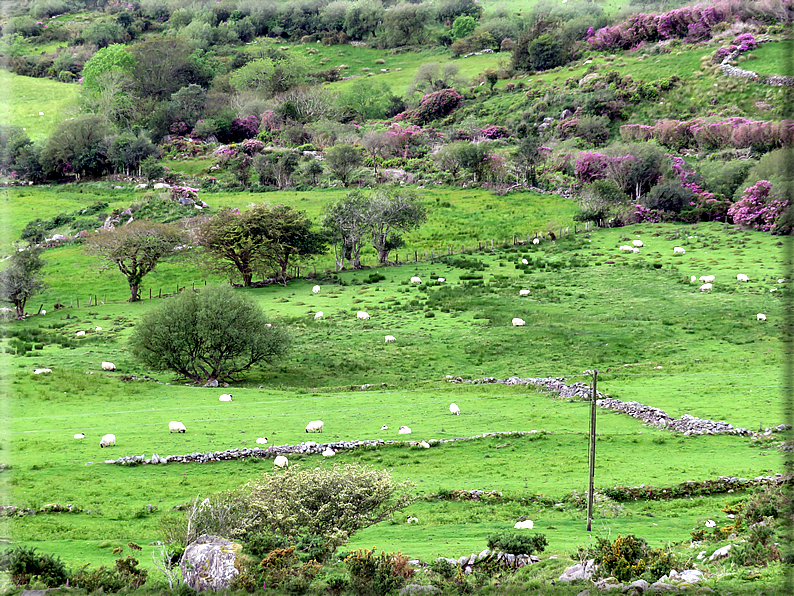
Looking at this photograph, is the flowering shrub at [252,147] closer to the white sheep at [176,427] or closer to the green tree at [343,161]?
the green tree at [343,161]

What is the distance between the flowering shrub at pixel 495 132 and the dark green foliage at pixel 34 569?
107 meters

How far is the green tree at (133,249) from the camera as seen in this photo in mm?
60219

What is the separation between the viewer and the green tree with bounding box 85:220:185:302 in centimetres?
6022

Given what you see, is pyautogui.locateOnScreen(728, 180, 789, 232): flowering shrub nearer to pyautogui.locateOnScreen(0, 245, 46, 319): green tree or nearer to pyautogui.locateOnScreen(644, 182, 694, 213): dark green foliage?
pyautogui.locateOnScreen(644, 182, 694, 213): dark green foliage

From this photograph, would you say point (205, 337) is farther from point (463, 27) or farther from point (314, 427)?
point (463, 27)

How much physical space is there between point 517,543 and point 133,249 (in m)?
50.9

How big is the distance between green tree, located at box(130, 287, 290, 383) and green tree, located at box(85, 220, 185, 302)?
20.4 metres

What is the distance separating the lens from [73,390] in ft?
122

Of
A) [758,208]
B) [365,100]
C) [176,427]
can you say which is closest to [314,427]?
[176,427]

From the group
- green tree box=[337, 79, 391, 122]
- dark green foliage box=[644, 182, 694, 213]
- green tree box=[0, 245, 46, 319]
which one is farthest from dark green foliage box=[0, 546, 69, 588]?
green tree box=[337, 79, 391, 122]

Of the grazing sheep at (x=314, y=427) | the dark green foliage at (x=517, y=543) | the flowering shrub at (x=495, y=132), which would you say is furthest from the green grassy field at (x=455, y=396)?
the flowering shrub at (x=495, y=132)

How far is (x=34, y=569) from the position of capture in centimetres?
1655

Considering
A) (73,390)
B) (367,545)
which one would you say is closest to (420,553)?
(367,545)

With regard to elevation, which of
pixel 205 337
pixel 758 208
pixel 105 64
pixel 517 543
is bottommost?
pixel 758 208
